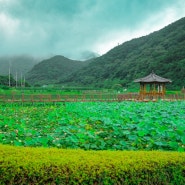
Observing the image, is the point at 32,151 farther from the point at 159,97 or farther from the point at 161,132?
the point at 159,97

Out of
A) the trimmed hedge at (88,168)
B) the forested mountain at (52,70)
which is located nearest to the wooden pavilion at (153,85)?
the trimmed hedge at (88,168)

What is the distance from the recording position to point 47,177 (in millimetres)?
2840

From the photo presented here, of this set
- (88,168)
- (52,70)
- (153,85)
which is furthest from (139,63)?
(52,70)

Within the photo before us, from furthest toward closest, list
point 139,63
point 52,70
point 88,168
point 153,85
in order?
1. point 52,70
2. point 139,63
3. point 153,85
4. point 88,168

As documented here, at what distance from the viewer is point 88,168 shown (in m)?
2.90

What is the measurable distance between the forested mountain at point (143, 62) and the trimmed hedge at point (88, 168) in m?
33.2

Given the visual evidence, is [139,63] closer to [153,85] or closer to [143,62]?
[143,62]

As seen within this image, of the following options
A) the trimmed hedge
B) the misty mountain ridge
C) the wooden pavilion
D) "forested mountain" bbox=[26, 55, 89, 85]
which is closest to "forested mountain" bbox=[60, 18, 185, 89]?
the misty mountain ridge

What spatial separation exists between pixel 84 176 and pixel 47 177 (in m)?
0.39

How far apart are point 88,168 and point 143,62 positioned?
155 ft

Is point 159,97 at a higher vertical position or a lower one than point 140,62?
lower

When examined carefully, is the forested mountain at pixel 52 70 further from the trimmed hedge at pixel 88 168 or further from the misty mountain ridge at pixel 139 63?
the trimmed hedge at pixel 88 168

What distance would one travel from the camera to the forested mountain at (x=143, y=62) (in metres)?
39.9

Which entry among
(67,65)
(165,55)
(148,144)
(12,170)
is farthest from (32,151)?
(67,65)
